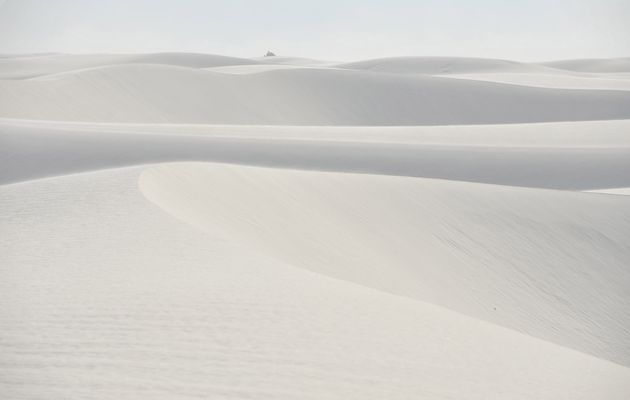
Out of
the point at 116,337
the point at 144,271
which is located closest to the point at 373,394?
the point at 116,337

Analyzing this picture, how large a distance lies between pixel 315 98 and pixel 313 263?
31.5 metres

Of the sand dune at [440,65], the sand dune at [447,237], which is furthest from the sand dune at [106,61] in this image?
the sand dune at [447,237]

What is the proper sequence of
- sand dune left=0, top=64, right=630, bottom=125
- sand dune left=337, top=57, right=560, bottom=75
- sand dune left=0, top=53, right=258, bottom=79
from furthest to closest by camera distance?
sand dune left=337, top=57, right=560, bottom=75 < sand dune left=0, top=53, right=258, bottom=79 < sand dune left=0, top=64, right=630, bottom=125

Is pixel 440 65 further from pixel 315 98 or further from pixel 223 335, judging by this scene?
pixel 223 335

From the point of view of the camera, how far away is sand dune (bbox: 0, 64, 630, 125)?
108ft

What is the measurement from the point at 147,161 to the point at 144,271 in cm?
1092

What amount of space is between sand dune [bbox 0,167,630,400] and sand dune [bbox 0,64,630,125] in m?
25.5

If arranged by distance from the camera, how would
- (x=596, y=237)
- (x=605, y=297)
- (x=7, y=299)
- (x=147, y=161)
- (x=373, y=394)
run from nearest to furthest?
(x=373, y=394), (x=7, y=299), (x=605, y=297), (x=596, y=237), (x=147, y=161)

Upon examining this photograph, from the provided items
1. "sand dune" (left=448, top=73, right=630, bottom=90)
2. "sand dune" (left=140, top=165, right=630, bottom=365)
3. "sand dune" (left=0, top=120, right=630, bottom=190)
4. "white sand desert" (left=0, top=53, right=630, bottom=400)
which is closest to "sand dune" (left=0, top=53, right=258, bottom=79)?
"sand dune" (left=448, top=73, right=630, bottom=90)

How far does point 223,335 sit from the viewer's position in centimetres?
436

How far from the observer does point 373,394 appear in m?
3.96

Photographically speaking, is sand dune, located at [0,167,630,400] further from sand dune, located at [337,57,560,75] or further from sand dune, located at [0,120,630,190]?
sand dune, located at [337,57,560,75]

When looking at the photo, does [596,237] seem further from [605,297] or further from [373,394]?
[373,394]

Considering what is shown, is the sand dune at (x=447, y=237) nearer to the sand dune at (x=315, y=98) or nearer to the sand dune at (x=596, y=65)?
the sand dune at (x=315, y=98)
